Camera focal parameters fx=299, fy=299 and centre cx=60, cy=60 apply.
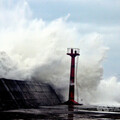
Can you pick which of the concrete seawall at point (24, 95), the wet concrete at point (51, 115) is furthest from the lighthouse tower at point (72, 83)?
the wet concrete at point (51, 115)

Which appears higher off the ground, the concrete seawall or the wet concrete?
the concrete seawall

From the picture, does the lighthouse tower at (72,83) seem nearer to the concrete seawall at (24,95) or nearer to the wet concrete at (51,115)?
the concrete seawall at (24,95)

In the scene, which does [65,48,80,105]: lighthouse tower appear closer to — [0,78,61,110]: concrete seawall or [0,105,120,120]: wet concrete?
[0,78,61,110]: concrete seawall

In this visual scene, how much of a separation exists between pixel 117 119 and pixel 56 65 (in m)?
28.4

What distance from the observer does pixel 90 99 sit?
55.5 metres

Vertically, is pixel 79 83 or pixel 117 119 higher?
pixel 79 83

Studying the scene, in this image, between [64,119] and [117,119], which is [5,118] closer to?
[64,119]

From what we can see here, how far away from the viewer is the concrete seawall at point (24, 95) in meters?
31.0

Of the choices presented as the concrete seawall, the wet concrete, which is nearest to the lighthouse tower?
the concrete seawall

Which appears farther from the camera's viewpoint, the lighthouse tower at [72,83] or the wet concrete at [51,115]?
the lighthouse tower at [72,83]

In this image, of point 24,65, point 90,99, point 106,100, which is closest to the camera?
point 24,65

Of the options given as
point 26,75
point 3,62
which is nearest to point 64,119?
point 3,62

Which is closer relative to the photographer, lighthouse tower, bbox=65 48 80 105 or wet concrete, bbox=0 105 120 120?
wet concrete, bbox=0 105 120 120

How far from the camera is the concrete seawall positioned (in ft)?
102
